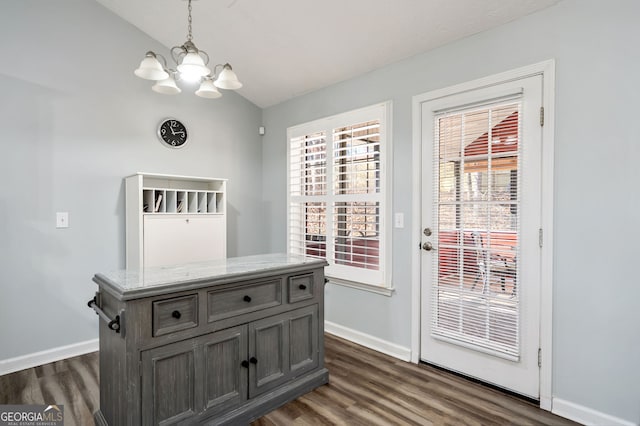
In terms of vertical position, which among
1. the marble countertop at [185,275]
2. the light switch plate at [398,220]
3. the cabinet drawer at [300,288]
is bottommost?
the cabinet drawer at [300,288]

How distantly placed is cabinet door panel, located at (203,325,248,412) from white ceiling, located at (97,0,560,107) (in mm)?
2334

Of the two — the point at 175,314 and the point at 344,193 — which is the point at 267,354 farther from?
the point at 344,193

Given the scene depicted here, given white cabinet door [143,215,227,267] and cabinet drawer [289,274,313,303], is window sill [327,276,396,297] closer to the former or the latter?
cabinet drawer [289,274,313,303]

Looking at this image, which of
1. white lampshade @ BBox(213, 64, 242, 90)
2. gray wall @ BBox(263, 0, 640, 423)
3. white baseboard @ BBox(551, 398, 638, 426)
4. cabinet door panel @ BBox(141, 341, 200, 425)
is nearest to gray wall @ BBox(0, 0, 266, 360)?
white lampshade @ BBox(213, 64, 242, 90)

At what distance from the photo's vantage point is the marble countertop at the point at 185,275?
1.58 meters

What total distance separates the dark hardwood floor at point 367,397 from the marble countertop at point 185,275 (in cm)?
88

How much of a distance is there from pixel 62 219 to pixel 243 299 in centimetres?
206

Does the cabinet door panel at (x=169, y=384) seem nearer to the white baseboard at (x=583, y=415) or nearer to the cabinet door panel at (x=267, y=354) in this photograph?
the cabinet door panel at (x=267, y=354)

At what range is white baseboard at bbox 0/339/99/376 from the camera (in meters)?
2.64

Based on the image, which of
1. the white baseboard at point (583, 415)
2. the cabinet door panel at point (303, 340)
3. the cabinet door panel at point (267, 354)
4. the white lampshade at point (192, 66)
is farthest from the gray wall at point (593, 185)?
the white lampshade at point (192, 66)

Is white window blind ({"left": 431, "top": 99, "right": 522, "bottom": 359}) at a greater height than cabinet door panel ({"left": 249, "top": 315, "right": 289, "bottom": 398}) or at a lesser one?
greater

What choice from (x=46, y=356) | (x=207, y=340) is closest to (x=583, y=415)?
(x=207, y=340)

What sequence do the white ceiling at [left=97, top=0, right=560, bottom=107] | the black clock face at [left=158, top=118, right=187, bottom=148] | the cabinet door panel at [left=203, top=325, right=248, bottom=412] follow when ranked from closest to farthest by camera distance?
the cabinet door panel at [left=203, top=325, right=248, bottom=412] → the white ceiling at [left=97, top=0, right=560, bottom=107] → the black clock face at [left=158, top=118, right=187, bottom=148]

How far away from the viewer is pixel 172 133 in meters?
3.54
